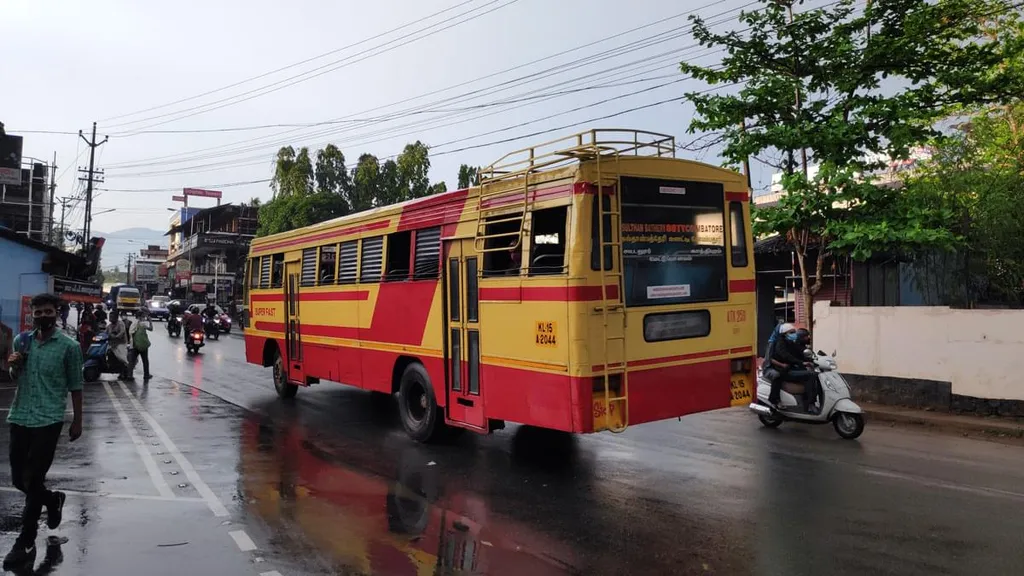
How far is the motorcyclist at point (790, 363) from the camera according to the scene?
981 centimetres

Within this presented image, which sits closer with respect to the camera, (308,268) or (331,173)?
(308,268)

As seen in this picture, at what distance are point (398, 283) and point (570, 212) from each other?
3.49 meters

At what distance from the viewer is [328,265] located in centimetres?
1135

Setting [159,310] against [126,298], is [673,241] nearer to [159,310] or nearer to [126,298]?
[159,310]

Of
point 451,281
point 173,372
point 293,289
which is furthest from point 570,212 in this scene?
point 173,372

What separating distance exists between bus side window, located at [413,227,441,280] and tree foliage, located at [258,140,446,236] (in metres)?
33.5

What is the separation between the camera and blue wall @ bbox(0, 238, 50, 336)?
17812 mm

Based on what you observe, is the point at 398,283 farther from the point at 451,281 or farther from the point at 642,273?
the point at 642,273

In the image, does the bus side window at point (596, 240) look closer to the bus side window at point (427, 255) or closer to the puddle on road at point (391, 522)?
the puddle on road at point (391, 522)

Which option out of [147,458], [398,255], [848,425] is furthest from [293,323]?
[848,425]

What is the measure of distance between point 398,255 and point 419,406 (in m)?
2.05

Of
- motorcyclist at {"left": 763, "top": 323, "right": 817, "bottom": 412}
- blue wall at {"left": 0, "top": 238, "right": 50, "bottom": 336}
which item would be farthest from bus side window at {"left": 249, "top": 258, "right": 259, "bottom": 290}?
motorcyclist at {"left": 763, "top": 323, "right": 817, "bottom": 412}

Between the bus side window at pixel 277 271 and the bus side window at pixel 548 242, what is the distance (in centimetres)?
740

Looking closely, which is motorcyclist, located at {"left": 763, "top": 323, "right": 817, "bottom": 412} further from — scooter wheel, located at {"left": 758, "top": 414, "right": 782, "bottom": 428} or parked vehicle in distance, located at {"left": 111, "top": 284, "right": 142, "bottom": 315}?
parked vehicle in distance, located at {"left": 111, "top": 284, "right": 142, "bottom": 315}
